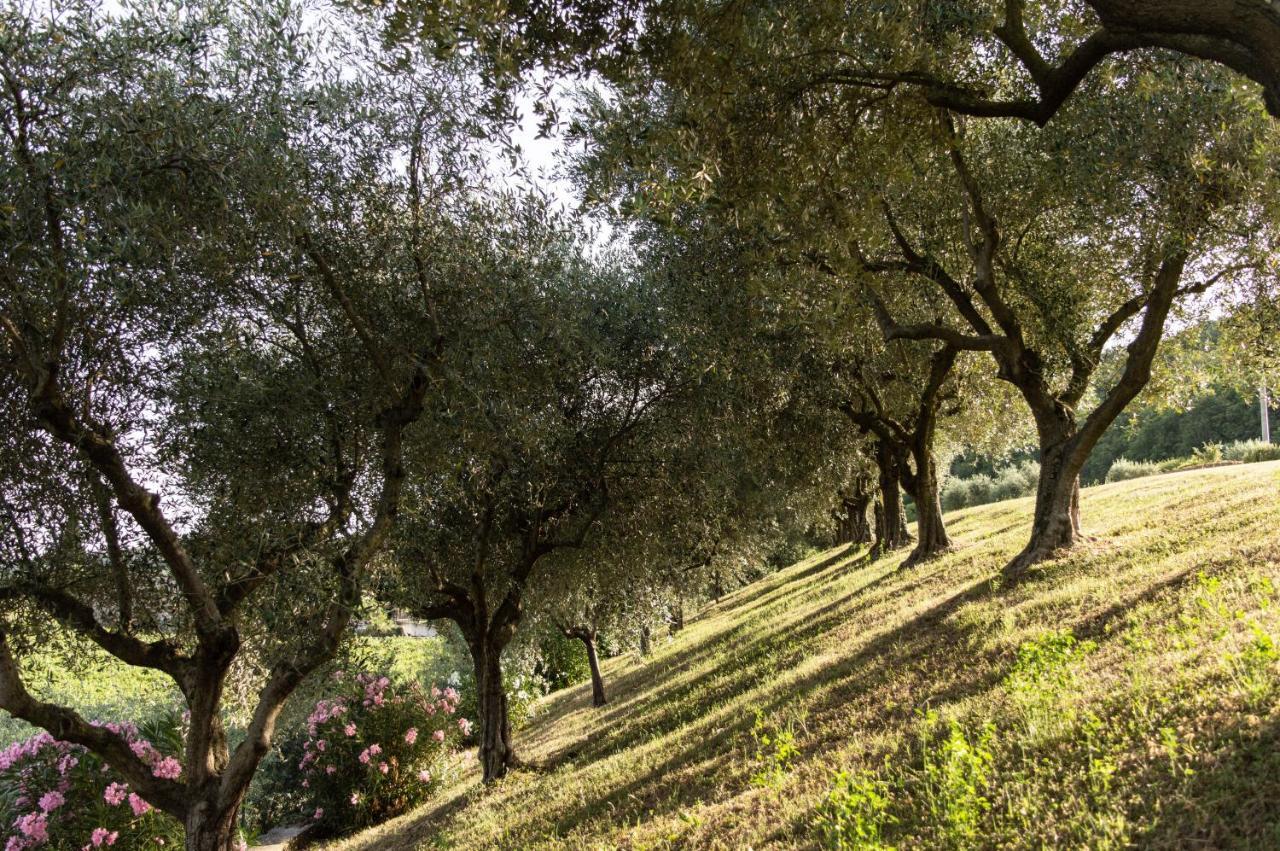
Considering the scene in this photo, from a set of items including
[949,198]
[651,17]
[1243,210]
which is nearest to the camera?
[651,17]

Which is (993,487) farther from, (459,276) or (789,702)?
(459,276)

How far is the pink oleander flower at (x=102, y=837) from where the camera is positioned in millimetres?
11109

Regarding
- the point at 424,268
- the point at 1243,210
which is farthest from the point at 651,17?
the point at 1243,210

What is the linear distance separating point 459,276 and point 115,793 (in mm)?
9468

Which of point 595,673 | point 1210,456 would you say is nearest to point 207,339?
point 595,673

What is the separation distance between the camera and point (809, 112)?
7.68 meters

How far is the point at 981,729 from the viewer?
665 cm

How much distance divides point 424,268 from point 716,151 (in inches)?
164

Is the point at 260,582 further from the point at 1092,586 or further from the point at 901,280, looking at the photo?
the point at 901,280

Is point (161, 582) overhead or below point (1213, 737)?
overhead

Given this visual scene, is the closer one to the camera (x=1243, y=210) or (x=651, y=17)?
(x=651, y=17)

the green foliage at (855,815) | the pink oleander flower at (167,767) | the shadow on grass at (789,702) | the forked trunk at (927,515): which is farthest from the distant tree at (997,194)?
the pink oleander flower at (167,767)

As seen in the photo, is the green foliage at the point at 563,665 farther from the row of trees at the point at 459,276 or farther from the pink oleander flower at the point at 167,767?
the pink oleander flower at the point at 167,767

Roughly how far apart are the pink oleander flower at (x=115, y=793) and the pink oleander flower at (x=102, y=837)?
382 millimetres
